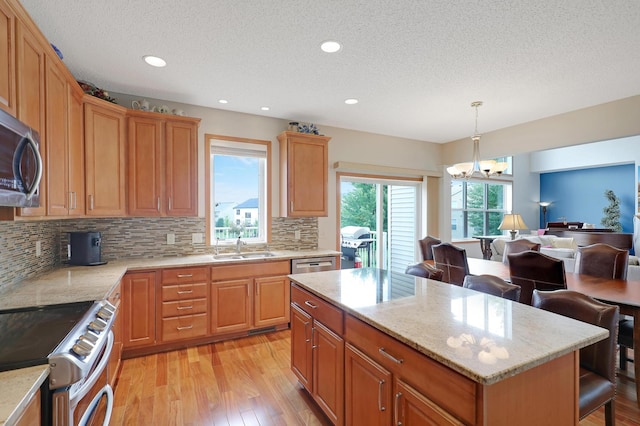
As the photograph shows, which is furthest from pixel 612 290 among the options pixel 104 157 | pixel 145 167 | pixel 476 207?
pixel 476 207

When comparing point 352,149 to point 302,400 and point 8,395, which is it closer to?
point 302,400

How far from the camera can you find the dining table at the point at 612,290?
2121mm

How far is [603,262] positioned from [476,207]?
5.10 m

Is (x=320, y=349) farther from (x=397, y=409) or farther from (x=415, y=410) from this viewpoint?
(x=415, y=410)

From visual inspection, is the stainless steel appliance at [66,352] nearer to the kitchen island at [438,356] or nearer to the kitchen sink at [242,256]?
the kitchen island at [438,356]

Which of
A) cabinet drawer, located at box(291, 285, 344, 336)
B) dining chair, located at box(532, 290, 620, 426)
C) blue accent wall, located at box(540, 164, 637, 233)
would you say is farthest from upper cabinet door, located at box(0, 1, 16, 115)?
blue accent wall, located at box(540, 164, 637, 233)

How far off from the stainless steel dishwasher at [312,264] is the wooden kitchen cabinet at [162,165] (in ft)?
4.27

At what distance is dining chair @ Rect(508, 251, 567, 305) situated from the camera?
232 centimetres

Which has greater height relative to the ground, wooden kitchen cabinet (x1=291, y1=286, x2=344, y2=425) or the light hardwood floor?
wooden kitchen cabinet (x1=291, y1=286, x2=344, y2=425)

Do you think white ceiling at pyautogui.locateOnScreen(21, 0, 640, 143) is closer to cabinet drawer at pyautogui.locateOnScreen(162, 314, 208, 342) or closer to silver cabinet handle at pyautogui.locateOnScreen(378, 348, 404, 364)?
silver cabinet handle at pyautogui.locateOnScreen(378, 348, 404, 364)

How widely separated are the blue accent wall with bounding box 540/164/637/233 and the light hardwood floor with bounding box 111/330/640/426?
8.04m

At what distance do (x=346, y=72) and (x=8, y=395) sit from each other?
2879mm

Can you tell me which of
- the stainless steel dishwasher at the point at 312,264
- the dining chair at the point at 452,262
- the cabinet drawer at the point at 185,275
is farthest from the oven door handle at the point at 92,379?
the dining chair at the point at 452,262

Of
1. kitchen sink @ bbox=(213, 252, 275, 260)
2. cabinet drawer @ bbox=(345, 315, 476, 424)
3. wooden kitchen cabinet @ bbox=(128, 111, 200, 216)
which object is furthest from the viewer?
kitchen sink @ bbox=(213, 252, 275, 260)
